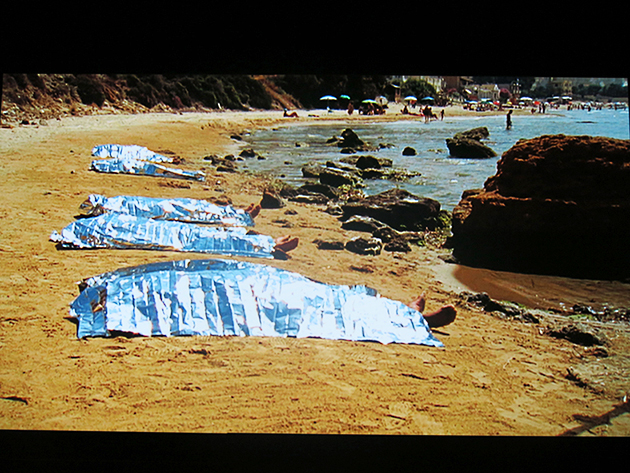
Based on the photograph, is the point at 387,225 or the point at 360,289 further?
the point at 387,225

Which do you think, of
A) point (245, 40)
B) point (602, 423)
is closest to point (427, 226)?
point (602, 423)

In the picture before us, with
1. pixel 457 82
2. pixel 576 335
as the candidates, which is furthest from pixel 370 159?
pixel 576 335

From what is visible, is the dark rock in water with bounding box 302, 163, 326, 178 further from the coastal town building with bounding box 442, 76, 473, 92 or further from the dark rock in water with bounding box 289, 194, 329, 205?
the coastal town building with bounding box 442, 76, 473, 92

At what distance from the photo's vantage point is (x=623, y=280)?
3.60 meters

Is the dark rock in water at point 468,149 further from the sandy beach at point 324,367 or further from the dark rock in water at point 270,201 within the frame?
the dark rock in water at point 270,201

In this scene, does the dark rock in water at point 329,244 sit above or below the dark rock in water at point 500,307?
above

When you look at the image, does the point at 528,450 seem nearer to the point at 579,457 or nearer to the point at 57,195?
the point at 579,457

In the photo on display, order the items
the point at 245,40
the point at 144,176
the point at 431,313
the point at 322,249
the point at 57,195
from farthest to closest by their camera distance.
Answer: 1. the point at 144,176
2. the point at 57,195
3. the point at 322,249
4. the point at 431,313
5. the point at 245,40

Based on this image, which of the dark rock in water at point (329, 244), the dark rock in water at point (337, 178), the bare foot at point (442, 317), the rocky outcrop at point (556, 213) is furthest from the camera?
the dark rock in water at point (337, 178)

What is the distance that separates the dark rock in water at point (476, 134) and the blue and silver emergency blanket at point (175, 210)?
5.78 ft

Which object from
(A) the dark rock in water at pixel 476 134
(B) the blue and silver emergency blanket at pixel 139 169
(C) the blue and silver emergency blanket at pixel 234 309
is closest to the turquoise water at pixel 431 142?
(A) the dark rock in water at pixel 476 134

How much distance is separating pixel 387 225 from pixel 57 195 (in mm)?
2794

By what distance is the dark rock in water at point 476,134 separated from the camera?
375 centimetres

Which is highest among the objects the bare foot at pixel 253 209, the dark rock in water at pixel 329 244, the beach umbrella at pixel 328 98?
the beach umbrella at pixel 328 98
